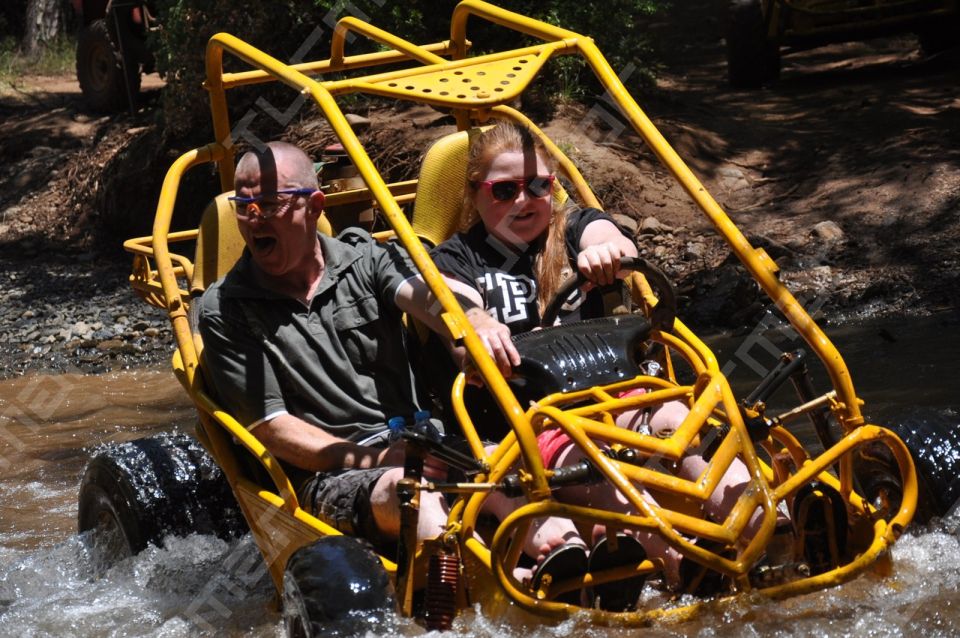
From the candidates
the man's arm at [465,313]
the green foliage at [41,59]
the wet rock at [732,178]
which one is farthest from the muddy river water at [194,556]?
the green foliage at [41,59]

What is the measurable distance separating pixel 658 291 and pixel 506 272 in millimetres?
496

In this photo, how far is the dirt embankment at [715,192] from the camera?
7.67m

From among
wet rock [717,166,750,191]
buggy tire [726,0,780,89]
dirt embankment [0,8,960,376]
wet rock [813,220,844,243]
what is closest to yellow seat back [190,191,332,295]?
dirt embankment [0,8,960,376]

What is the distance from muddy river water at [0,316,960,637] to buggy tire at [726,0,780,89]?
4.21 metres

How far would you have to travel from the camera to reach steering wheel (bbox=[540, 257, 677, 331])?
11.9 ft

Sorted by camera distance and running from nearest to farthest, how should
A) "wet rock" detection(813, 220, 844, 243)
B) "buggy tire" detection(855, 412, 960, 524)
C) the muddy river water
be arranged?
the muddy river water
"buggy tire" detection(855, 412, 960, 524)
"wet rock" detection(813, 220, 844, 243)

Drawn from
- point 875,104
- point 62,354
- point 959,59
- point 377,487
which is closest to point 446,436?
point 377,487

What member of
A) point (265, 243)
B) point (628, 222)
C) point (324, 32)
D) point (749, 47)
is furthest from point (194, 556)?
point (749, 47)

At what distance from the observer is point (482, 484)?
305 centimetres

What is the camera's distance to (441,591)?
10.1 ft

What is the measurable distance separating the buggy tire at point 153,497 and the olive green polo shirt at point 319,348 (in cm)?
60

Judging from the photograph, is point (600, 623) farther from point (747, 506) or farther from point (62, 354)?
point (62, 354)

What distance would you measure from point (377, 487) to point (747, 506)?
3.04 feet

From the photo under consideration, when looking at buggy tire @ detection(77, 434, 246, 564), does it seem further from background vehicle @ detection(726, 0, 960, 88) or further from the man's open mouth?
background vehicle @ detection(726, 0, 960, 88)
